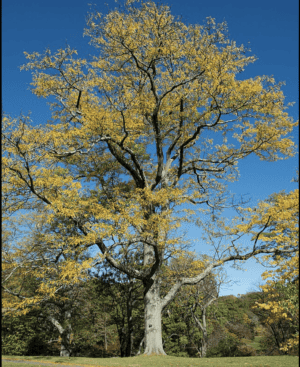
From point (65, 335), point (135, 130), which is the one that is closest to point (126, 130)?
point (135, 130)

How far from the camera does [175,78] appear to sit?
12.2 m

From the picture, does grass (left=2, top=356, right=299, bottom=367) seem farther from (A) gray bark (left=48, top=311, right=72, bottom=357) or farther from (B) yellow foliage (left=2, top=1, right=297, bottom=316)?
(A) gray bark (left=48, top=311, right=72, bottom=357)

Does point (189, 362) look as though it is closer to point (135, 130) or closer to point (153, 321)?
point (153, 321)

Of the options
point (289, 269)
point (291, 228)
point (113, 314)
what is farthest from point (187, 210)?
point (113, 314)

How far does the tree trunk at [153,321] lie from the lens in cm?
1134

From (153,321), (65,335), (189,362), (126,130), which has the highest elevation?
(126,130)

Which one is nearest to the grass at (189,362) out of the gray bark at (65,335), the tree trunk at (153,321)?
the tree trunk at (153,321)

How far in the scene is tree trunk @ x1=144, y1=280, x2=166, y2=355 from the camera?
11.3 meters

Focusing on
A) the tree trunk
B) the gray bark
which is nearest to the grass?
the tree trunk

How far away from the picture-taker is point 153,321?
38.6ft

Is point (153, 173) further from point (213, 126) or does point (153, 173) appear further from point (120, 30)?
point (120, 30)

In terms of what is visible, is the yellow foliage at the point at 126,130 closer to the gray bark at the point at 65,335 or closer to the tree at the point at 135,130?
the tree at the point at 135,130

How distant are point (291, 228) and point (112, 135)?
794cm

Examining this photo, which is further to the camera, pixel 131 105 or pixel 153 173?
pixel 153 173
